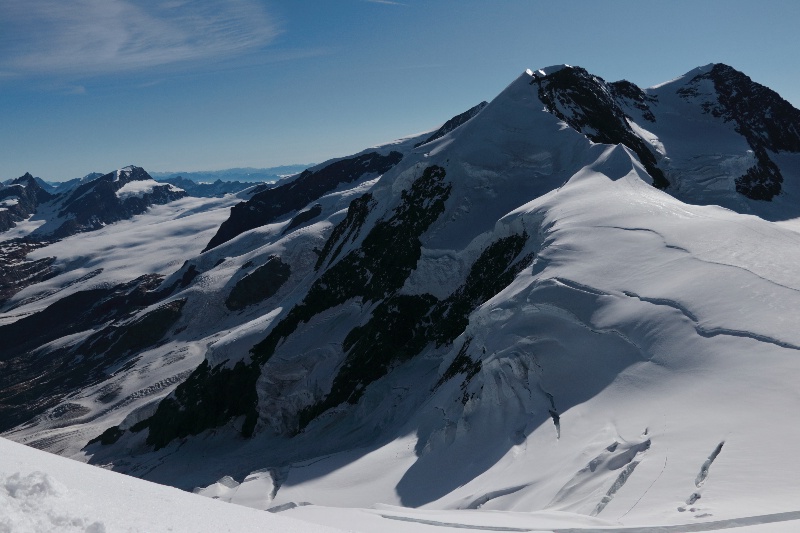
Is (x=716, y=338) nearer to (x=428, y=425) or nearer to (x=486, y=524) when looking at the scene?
(x=486, y=524)

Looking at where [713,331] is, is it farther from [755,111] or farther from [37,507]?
[755,111]

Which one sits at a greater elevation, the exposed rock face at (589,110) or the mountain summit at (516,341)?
the exposed rock face at (589,110)

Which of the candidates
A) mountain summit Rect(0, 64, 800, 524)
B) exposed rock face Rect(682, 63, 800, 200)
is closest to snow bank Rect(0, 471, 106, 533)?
mountain summit Rect(0, 64, 800, 524)

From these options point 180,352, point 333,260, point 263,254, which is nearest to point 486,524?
point 333,260

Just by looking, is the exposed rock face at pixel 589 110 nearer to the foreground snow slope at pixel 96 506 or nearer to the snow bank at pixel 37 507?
the foreground snow slope at pixel 96 506

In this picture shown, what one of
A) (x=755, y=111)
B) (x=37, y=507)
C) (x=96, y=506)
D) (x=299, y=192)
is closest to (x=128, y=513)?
(x=96, y=506)

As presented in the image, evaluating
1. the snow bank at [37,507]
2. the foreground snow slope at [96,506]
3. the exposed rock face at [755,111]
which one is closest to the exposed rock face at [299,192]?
the exposed rock face at [755,111]
